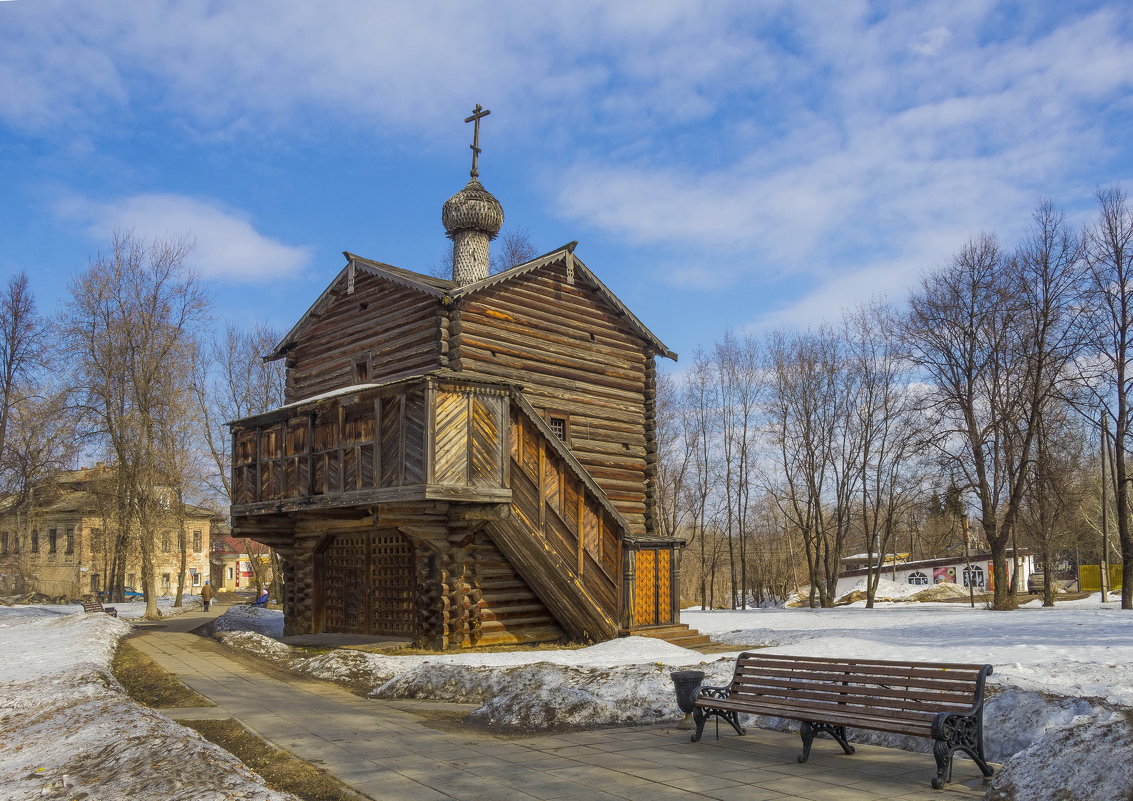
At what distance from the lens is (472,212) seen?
23.4 m

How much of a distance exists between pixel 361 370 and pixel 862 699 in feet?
55.0

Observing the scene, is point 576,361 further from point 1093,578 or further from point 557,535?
point 1093,578

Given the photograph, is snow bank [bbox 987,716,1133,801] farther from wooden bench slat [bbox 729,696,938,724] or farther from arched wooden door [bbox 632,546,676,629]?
arched wooden door [bbox 632,546,676,629]

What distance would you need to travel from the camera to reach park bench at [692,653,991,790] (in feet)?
23.4

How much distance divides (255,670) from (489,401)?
262 inches

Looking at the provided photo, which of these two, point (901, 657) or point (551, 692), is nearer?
point (551, 692)

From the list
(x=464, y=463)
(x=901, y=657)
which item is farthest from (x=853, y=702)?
(x=901, y=657)

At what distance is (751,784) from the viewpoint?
7.08 metres

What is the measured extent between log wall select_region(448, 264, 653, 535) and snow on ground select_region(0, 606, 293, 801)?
989 cm

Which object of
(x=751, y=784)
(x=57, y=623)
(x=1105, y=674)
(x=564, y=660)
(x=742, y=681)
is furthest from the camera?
(x=57, y=623)

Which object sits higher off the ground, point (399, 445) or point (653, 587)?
point (399, 445)

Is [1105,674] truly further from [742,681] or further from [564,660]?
[564,660]

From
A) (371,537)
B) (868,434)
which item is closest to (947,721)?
(371,537)

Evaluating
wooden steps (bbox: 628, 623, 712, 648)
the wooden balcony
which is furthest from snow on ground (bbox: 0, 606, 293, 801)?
wooden steps (bbox: 628, 623, 712, 648)
